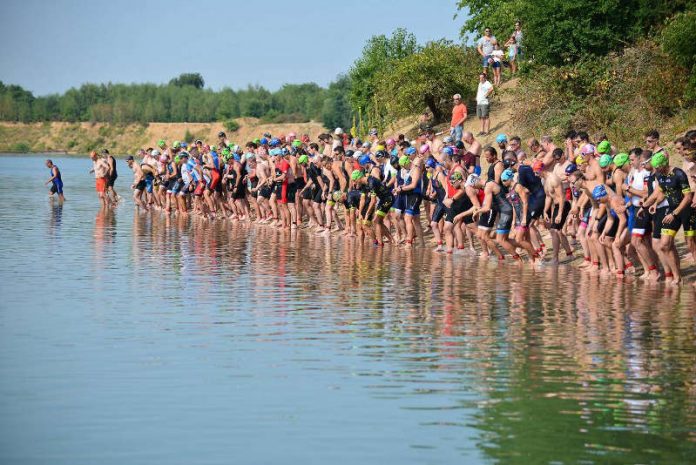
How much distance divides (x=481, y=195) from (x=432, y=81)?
18352 mm

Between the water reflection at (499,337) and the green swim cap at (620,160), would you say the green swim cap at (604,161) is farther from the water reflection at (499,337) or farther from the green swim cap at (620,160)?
the water reflection at (499,337)

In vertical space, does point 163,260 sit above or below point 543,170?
below

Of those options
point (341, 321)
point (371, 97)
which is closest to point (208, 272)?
point (341, 321)

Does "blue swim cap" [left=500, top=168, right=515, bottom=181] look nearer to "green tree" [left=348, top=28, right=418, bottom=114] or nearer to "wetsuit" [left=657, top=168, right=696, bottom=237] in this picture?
"wetsuit" [left=657, top=168, right=696, bottom=237]

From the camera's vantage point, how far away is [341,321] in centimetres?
1319

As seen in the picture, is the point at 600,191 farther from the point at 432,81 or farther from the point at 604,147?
the point at 432,81

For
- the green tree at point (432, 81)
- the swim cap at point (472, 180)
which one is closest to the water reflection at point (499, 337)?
the swim cap at point (472, 180)

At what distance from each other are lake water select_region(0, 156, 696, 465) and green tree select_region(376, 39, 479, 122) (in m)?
19.9

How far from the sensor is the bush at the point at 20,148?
146 m

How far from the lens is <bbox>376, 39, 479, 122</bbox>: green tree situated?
37969 mm

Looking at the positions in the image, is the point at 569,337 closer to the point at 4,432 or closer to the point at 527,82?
the point at 4,432

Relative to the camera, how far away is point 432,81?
125 ft

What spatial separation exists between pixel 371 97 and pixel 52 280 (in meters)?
33.6

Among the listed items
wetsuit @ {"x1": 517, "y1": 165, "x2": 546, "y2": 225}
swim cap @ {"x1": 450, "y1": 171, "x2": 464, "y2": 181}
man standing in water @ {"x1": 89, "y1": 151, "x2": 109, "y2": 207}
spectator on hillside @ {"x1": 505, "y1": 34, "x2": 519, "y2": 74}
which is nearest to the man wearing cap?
man standing in water @ {"x1": 89, "y1": 151, "x2": 109, "y2": 207}
